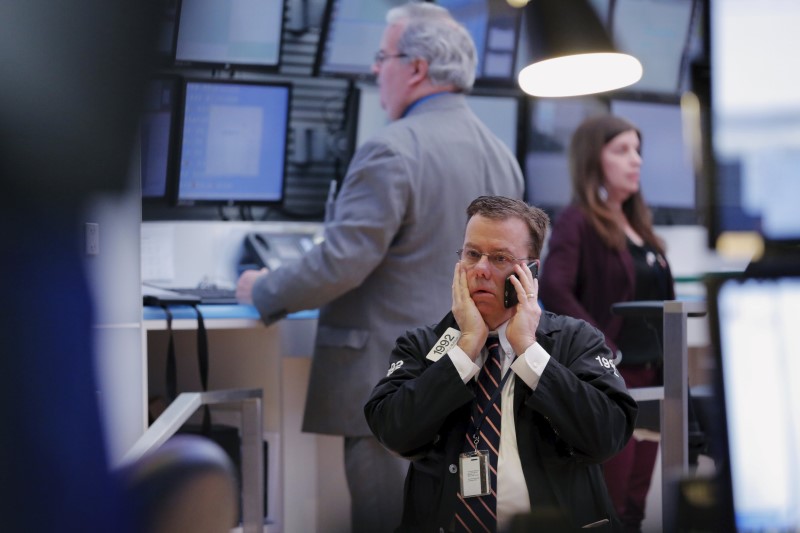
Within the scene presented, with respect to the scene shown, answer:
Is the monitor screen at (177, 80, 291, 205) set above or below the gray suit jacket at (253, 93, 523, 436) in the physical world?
above

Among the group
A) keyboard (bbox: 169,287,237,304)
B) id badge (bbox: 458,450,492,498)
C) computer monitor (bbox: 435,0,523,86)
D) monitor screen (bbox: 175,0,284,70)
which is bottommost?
id badge (bbox: 458,450,492,498)

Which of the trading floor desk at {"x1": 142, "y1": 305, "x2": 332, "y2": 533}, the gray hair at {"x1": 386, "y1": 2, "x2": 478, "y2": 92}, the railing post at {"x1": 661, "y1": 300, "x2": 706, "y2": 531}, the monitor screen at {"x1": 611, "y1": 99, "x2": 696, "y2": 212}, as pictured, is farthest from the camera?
the monitor screen at {"x1": 611, "y1": 99, "x2": 696, "y2": 212}

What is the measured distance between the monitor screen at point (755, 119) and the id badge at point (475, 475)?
927 millimetres

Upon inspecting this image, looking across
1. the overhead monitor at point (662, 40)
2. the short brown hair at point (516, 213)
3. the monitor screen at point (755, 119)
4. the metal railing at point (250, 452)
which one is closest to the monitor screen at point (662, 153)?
the overhead monitor at point (662, 40)

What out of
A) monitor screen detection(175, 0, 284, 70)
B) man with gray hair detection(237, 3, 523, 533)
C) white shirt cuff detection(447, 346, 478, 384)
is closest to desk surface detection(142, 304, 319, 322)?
man with gray hair detection(237, 3, 523, 533)

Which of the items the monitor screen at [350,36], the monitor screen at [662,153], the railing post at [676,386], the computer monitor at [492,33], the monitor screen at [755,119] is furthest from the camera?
the monitor screen at [662,153]

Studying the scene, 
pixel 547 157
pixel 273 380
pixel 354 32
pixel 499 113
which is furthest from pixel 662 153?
pixel 273 380

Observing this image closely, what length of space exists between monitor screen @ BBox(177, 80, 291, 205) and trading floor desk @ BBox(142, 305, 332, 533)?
1.76 ft

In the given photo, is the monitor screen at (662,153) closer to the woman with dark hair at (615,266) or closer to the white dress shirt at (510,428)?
the woman with dark hair at (615,266)

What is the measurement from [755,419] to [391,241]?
6.05ft

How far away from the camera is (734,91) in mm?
701

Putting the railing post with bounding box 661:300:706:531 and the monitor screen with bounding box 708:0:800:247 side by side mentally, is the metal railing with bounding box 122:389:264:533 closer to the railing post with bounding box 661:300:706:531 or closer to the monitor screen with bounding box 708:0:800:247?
the railing post with bounding box 661:300:706:531

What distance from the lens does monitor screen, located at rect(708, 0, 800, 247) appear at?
638 millimetres

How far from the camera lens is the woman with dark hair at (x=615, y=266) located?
2.84 metres
